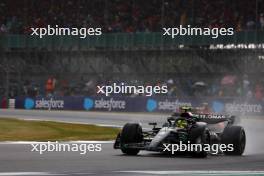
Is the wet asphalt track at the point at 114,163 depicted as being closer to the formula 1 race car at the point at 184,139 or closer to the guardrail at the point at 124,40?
the formula 1 race car at the point at 184,139

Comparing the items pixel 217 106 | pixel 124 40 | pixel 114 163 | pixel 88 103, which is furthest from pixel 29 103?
pixel 114 163

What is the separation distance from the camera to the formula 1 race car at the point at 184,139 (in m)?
14.8

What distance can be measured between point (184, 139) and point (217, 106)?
21.4m

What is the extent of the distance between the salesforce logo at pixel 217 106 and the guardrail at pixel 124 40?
3294 mm

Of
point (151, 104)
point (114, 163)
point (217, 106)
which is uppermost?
point (151, 104)

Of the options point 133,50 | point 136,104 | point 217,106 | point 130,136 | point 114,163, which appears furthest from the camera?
point 133,50

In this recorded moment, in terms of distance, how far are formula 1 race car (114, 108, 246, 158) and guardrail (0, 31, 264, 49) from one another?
21.1m

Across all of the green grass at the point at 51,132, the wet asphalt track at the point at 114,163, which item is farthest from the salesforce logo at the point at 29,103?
the wet asphalt track at the point at 114,163

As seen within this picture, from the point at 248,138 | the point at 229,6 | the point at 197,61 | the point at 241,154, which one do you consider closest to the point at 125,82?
the point at 197,61

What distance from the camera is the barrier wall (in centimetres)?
3528

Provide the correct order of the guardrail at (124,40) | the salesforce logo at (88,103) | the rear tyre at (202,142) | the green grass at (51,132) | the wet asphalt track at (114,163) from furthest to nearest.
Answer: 1. the salesforce logo at (88,103)
2. the guardrail at (124,40)
3. the green grass at (51,132)
4. the rear tyre at (202,142)
5. the wet asphalt track at (114,163)

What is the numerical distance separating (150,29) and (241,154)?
25804 mm

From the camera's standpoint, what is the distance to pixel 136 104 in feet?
131

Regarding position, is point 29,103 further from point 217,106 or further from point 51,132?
point 51,132
